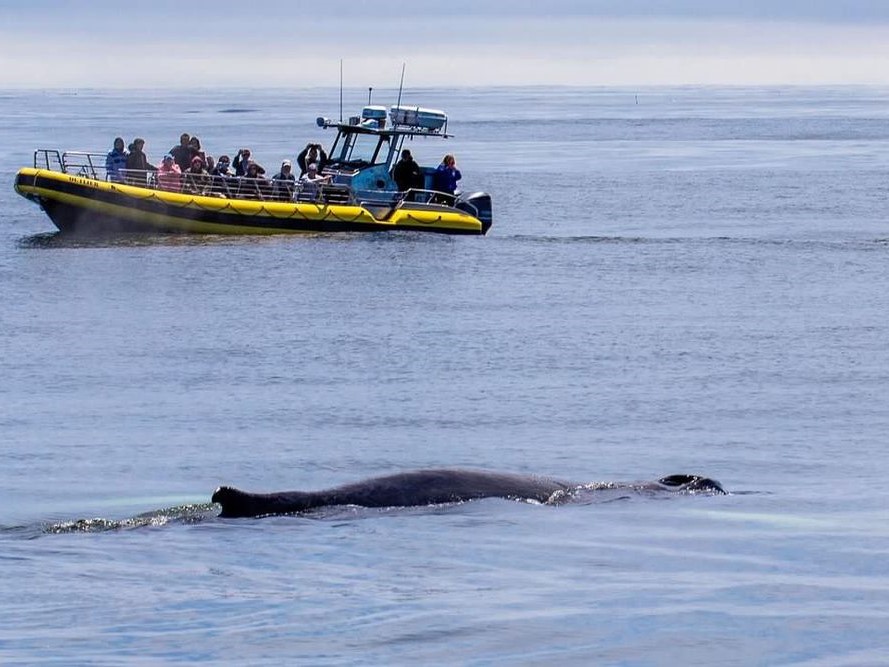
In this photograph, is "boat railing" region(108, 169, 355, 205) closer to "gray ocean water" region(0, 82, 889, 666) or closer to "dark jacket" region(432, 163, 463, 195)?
"gray ocean water" region(0, 82, 889, 666)

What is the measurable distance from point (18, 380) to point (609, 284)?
1181cm

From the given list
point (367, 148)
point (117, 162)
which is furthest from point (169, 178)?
point (367, 148)

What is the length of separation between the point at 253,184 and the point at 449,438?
59.7 ft

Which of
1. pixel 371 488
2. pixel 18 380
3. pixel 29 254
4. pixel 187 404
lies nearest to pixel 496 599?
pixel 371 488

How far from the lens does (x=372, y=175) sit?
110 feet

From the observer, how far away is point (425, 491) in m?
10.9

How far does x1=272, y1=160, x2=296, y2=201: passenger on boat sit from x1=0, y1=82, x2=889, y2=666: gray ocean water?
1.23 m

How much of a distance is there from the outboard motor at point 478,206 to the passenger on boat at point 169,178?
18.8 feet

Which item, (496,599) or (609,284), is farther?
Result: (609,284)

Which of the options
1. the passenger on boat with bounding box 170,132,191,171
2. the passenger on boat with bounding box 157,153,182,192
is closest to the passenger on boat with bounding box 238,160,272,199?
the passenger on boat with bounding box 170,132,191,171

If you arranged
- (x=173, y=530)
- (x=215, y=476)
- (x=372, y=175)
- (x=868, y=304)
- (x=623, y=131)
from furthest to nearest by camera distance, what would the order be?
(x=623, y=131) → (x=372, y=175) → (x=868, y=304) → (x=215, y=476) → (x=173, y=530)

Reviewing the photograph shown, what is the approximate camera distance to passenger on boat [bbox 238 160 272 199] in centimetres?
3200

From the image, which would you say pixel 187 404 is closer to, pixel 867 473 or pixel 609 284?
pixel 867 473

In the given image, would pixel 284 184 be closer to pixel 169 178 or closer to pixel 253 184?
pixel 253 184
